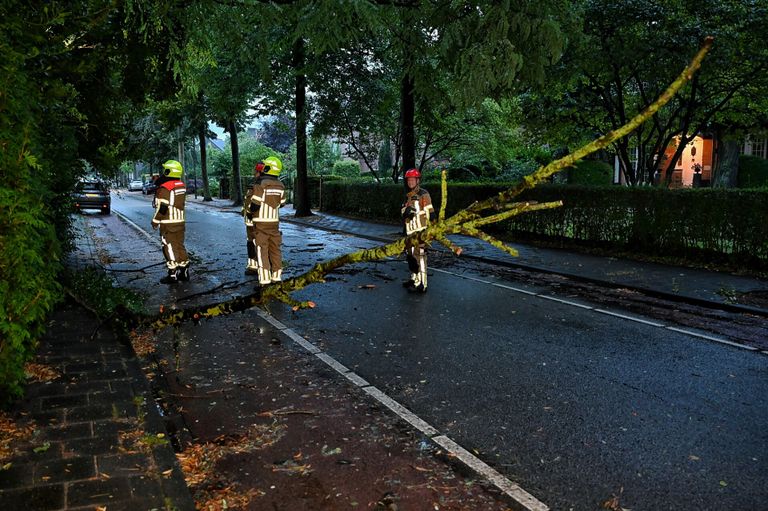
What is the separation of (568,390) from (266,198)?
601 cm

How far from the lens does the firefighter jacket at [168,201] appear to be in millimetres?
10578

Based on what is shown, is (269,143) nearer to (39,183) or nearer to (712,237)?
(712,237)

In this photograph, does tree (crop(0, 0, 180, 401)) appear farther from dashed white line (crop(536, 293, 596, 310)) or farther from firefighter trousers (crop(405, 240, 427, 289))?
dashed white line (crop(536, 293, 596, 310))

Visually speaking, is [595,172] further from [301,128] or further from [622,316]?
[622,316]

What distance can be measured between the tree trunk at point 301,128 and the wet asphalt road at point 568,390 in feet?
48.9

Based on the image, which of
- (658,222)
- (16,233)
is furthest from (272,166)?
(658,222)

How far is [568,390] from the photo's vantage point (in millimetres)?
5402

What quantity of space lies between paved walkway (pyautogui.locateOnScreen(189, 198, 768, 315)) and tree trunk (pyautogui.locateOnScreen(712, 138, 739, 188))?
18646mm

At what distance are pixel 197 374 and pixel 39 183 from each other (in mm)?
2322

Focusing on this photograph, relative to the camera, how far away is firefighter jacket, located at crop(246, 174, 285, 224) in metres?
9.78

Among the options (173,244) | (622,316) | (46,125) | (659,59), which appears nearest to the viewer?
(46,125)

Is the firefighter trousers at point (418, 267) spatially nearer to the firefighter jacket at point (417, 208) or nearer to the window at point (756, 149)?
the firefighter jacket at point (417, 208)

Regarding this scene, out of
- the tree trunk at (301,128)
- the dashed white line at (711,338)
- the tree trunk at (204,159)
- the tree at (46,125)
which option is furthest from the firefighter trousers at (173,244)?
the tree trunk at (204,159)

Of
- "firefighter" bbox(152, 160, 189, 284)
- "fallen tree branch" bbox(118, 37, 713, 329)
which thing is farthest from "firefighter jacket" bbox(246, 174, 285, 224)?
"fallen tree branch" bbox(118, 37, 713, 329)
